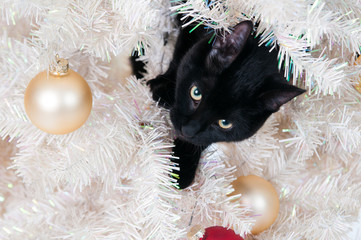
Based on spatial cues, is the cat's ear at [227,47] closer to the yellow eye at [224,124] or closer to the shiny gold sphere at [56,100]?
the yellow eye at [224,124]

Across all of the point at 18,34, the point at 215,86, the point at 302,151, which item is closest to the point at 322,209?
the point at 302,151

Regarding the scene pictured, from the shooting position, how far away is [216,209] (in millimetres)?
610

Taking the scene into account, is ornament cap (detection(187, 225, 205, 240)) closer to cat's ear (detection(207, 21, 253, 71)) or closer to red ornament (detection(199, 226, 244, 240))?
red ornament (detection(199, 226, 244, 240))

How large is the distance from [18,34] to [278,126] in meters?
0.64

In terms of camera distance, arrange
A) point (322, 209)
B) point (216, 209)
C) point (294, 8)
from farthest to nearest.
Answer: point (322, 209) → point (216, 209) → point (294, 8)

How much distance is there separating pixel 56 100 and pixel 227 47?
31cm

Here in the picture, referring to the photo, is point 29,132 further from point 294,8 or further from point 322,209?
point 322,209

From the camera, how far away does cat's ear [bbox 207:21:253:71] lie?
1.71 ft

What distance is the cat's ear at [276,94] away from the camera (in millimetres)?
546

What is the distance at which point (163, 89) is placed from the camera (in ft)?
2.35

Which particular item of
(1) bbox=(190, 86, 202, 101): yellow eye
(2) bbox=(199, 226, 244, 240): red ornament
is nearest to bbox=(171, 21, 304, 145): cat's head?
(1) bbox=(190, 86, 202, 101): yellow eye

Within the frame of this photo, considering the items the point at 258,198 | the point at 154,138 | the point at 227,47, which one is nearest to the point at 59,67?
the point at 154,138

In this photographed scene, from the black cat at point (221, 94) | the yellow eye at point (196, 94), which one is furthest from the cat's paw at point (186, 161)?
the yellow eye at point (196, 94)

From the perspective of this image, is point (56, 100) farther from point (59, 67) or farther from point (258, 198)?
point (258, 198)
